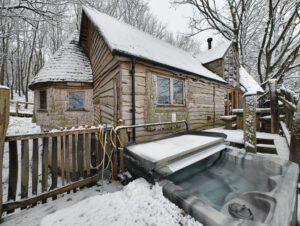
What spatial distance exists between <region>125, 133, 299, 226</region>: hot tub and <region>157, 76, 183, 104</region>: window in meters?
2.87

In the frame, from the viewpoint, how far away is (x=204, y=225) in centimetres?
136

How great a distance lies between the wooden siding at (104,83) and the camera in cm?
561

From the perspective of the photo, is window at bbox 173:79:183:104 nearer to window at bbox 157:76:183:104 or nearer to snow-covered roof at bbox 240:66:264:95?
window at bbox 157:76:183:104

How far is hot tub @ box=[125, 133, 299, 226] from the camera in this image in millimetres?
1489

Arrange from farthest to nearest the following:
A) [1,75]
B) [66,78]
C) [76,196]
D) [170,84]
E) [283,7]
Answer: [1,75] < [283,7] < [66,78] < [170,84] < [76,196]

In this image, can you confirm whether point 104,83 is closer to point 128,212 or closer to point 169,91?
point 169,91

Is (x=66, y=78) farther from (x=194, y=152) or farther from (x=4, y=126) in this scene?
(x=194, y=152)

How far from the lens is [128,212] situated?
5.35 ft

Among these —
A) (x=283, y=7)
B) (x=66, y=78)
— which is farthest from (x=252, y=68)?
(x=66, y=78)

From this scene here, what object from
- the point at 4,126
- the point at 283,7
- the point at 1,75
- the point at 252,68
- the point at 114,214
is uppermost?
the point at 283,7

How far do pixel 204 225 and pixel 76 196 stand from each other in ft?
6.25

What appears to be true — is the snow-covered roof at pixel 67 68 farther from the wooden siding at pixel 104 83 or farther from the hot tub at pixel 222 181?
the hot tub at pixel 222 181

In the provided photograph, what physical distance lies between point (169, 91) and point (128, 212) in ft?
16.7

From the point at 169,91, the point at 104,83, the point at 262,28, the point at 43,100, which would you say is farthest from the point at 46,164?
the point at 262,28
